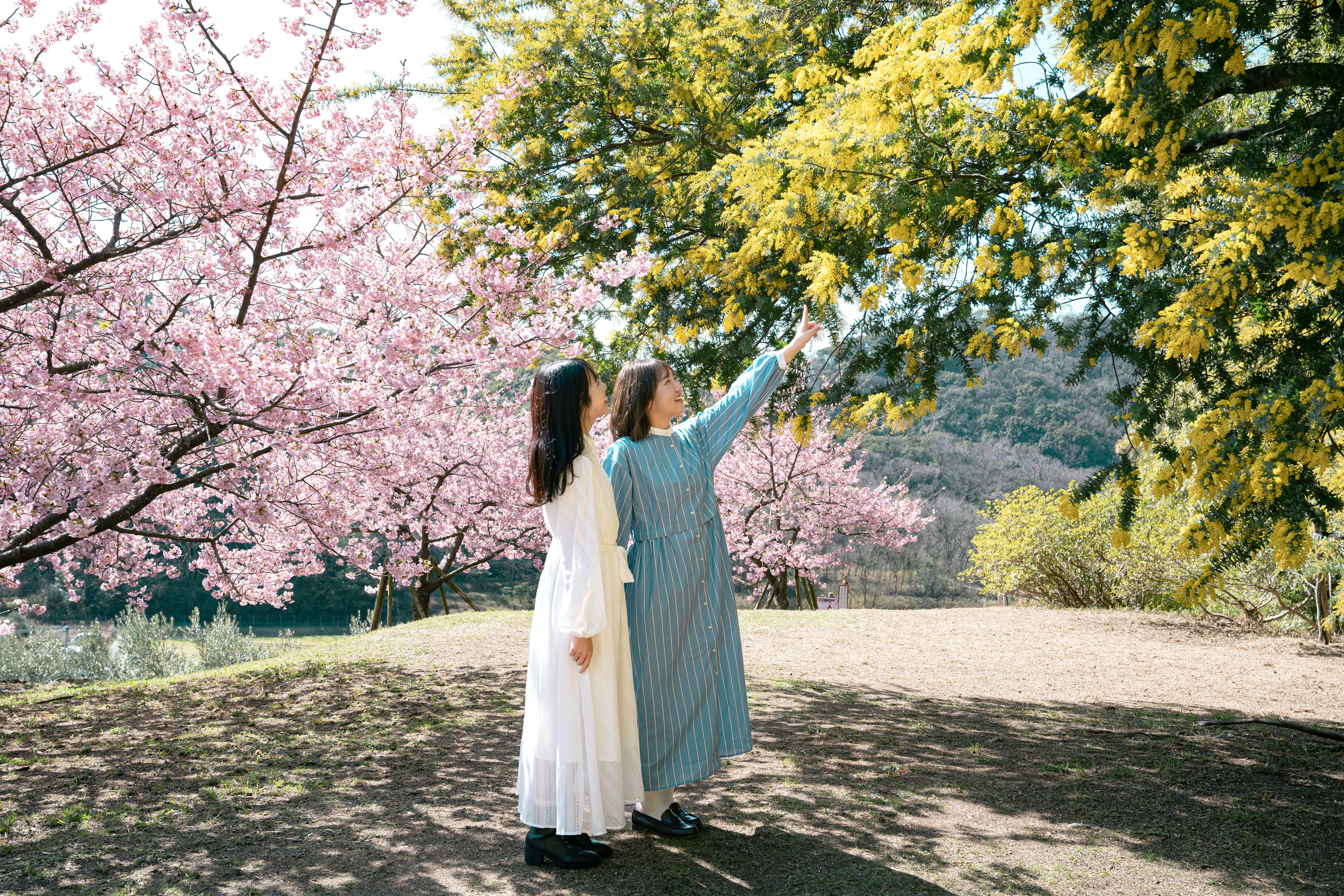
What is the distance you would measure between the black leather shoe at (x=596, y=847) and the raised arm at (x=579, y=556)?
637 mm

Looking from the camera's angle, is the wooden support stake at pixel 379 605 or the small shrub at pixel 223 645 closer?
the small shrub at pixel 223 645

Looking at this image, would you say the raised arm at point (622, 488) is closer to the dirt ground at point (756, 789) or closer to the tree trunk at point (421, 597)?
the dirt ground at point (756, 789)

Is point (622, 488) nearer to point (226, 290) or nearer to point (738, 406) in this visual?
point (738, 406)

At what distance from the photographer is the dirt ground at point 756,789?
8.84 feet

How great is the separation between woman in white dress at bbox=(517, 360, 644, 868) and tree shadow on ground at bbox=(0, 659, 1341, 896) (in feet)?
0.57

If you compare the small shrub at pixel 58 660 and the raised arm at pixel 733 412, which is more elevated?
the raised arm at pixel 733 412

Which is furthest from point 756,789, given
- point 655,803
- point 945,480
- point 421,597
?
point 945,480

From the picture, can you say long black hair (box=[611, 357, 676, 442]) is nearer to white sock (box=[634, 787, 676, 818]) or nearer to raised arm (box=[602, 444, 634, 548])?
raised arm (box=[602, 444, 634, 548])

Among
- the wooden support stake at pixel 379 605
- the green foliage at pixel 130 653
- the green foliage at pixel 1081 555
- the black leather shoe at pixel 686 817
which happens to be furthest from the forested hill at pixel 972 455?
the black leather shoe at pixel 686 817

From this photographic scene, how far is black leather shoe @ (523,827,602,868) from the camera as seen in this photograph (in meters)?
2.70

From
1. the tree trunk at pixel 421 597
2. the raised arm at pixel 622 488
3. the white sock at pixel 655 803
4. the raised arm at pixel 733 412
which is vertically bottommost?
the white sock at pixel 655 803

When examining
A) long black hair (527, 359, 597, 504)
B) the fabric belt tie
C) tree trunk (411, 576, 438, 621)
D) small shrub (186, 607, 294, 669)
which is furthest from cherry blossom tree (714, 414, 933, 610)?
long black hair (527, 359, 597, 504)

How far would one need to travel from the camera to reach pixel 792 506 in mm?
16531

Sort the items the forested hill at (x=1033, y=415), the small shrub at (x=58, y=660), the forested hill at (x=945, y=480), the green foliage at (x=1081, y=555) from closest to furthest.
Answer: the small shrub at (x=58, y=660)
the green foliage at (x=1081, y=555)
the forested hill at (x=945, y=480)
the forested hill at (x=1033, y=415)
